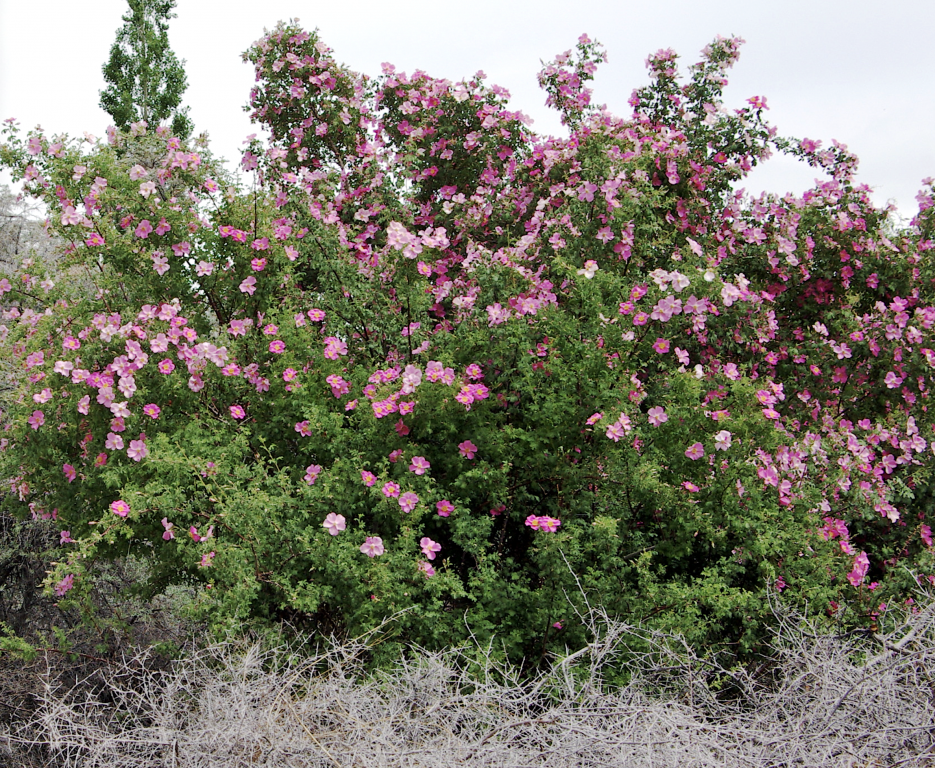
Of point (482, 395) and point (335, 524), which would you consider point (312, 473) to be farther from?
point (482, 395)

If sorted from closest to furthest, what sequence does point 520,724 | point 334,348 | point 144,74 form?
point 520,724 < point 334,348 < point 144,74

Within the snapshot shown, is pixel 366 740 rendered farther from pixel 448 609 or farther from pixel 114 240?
pixel 114 240

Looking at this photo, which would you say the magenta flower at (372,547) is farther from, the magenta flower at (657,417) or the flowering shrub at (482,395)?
the magenta flower at (657,417)

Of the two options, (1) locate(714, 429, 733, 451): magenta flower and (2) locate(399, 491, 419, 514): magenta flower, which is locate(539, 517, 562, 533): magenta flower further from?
(1) locate(714, 429, 733, 451): magenta flower

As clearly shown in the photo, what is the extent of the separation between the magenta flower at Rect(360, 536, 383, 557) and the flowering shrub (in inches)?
0.7

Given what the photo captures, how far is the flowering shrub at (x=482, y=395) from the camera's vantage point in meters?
3.53

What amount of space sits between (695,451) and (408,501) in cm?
121

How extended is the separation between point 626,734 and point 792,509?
1912 mm

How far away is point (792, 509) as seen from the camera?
408cm

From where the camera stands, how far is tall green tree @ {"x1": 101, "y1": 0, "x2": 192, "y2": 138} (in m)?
16.1

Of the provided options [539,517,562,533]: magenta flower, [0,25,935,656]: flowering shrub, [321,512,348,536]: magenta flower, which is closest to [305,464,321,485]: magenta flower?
[0,25,935,656]: flowering shrub

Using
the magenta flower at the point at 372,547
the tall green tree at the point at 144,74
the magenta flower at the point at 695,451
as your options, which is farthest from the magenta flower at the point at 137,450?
the tall green tree at the point at 144,74

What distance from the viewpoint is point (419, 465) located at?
3.62 m

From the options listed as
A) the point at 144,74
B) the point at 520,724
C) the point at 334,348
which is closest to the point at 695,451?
the point at 520,724
